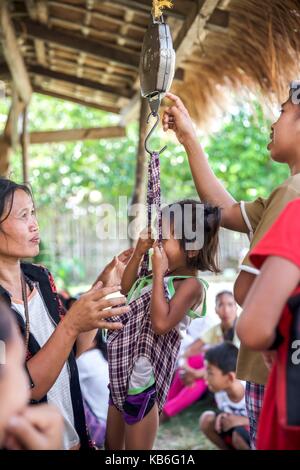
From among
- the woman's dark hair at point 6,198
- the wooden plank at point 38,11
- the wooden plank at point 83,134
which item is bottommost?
the woman's dark hair at point 6,198

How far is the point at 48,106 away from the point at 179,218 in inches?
546

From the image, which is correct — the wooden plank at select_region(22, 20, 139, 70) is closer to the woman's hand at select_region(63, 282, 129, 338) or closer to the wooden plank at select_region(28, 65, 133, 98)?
the wooden plank at select_region(28, 65, 133, 98)

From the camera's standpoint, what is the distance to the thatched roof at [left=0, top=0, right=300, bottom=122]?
3.26m

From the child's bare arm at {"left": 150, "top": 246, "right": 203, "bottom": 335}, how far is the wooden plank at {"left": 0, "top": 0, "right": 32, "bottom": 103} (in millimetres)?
2527

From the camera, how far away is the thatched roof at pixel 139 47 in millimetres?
3264

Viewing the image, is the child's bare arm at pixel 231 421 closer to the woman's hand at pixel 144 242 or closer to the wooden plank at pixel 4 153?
the woman's hand at pixel 144 242

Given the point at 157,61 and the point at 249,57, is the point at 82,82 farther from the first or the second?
the point at 157,61

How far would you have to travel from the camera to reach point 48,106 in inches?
619

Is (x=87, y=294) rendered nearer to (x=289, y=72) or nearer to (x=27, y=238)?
(x=27, y=238)

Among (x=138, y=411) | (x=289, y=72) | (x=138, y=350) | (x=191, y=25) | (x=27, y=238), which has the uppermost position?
(x=191, y=25)

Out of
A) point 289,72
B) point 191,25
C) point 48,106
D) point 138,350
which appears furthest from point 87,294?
point 48,106

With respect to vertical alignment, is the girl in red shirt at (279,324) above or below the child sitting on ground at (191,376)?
above

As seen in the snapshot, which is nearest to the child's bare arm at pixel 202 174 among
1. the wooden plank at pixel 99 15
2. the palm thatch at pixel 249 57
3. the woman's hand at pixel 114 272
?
the woman's hand at pixel 114 272

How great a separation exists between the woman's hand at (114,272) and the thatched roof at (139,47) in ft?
4.18
